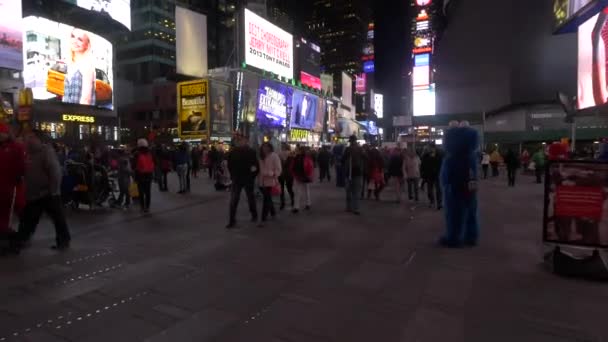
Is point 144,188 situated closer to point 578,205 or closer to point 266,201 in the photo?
point 266,201

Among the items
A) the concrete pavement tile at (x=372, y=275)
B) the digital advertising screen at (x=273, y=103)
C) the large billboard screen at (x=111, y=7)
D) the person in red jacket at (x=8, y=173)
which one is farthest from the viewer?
the large billboard screen at (x=111, y=7)

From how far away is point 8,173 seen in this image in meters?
5.39

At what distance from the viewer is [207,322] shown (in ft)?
10.9

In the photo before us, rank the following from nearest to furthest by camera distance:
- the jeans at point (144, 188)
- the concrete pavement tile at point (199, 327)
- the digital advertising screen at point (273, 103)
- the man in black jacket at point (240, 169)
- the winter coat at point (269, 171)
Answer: the concrete pavement tile at point (199, 327)
the man in black jacket at point (240, 169)
the winter coat at point (269, 171)
the jeans at point (144, 188)
the digital advertising screen at point (273, 103)

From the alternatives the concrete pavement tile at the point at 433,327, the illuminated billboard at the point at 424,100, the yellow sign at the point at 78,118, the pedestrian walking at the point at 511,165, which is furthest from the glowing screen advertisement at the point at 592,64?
the yellow sign at the point at 78,118

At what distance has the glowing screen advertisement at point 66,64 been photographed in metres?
35.1

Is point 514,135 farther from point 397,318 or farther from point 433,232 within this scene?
point 397,318

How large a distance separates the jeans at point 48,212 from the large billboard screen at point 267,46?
103 feet

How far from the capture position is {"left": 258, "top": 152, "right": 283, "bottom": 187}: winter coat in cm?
802

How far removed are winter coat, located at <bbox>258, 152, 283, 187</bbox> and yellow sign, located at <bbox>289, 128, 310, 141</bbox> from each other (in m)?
34.7

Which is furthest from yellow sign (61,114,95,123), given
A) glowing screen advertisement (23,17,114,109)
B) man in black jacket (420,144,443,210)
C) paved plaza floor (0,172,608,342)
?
man in black jacket (420,144,443,210)

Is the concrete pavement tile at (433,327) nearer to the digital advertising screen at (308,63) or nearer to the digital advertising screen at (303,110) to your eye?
the digital advertising screen at (303,110)

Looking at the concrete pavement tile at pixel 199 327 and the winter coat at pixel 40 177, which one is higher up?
the winter coat at pixel 40 177

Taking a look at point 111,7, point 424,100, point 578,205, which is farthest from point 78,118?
point 578,205
